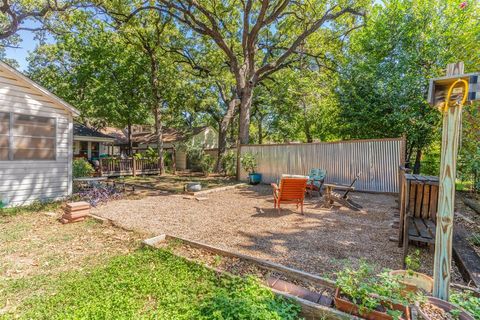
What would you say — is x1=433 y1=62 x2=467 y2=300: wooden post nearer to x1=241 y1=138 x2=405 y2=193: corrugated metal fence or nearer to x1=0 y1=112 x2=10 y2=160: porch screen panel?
x1=241 y1=138 x2=405 y2=193: corrugated metal fence

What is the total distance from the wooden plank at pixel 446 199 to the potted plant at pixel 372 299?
14.2 inches

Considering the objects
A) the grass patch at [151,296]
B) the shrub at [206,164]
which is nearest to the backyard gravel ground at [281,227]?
the grass patch at [151,296]

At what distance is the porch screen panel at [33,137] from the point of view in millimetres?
6941

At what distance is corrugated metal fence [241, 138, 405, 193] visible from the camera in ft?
29.6

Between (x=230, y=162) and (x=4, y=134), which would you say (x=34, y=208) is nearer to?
(x=4, y=134)

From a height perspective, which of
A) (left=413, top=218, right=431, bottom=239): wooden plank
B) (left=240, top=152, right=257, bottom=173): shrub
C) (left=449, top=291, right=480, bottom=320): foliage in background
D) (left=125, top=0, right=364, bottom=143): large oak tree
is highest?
(left=125, top=0, right=364, bottom=143): large oak tree

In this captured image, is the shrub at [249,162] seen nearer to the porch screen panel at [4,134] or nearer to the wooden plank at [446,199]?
the porch screen panel at [4,134]

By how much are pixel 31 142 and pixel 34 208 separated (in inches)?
78.5

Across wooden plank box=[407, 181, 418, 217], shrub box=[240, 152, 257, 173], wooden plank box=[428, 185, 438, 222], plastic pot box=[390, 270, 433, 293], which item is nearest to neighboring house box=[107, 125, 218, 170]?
shrub box=[240, 152, 257, 173]

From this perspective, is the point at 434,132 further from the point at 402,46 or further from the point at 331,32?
the point at 331,32

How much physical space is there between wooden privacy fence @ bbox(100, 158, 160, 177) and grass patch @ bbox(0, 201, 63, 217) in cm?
694

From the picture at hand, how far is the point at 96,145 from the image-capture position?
20891 mm

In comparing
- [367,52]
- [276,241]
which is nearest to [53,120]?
[276,241]

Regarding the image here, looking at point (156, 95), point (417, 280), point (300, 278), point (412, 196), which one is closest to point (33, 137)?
point (300, 278)
